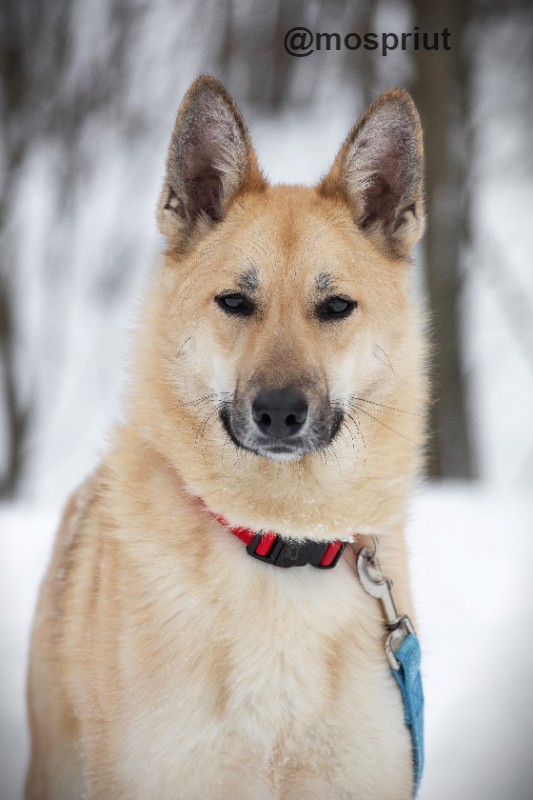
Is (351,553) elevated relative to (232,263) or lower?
lower

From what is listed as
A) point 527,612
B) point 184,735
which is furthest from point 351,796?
point 527,612

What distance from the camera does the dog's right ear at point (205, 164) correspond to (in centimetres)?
221

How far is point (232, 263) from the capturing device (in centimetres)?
221

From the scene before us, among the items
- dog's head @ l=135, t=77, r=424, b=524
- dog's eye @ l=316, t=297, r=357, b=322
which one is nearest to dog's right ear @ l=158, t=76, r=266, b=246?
dog's head @ l=135, t=77, r=424, b=524

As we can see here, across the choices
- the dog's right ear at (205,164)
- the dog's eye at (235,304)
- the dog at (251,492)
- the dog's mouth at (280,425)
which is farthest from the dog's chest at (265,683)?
the dog's right ear at (205,164)

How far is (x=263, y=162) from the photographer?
15.2 ft

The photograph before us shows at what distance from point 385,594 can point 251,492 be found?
52 cm

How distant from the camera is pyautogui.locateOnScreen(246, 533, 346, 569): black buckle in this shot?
2094mm

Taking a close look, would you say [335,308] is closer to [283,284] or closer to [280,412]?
[283,284]

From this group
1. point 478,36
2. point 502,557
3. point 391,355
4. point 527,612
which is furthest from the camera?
point 478,36

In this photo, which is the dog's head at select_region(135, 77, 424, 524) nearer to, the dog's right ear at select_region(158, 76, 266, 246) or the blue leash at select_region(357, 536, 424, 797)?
the dog's right ear at select_region(158, 76, 266, 246)

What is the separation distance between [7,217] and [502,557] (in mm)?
4790

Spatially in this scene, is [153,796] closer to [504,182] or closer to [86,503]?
[86,503]

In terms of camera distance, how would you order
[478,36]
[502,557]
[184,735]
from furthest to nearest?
[478,36]
[502,557]
[184,735]
